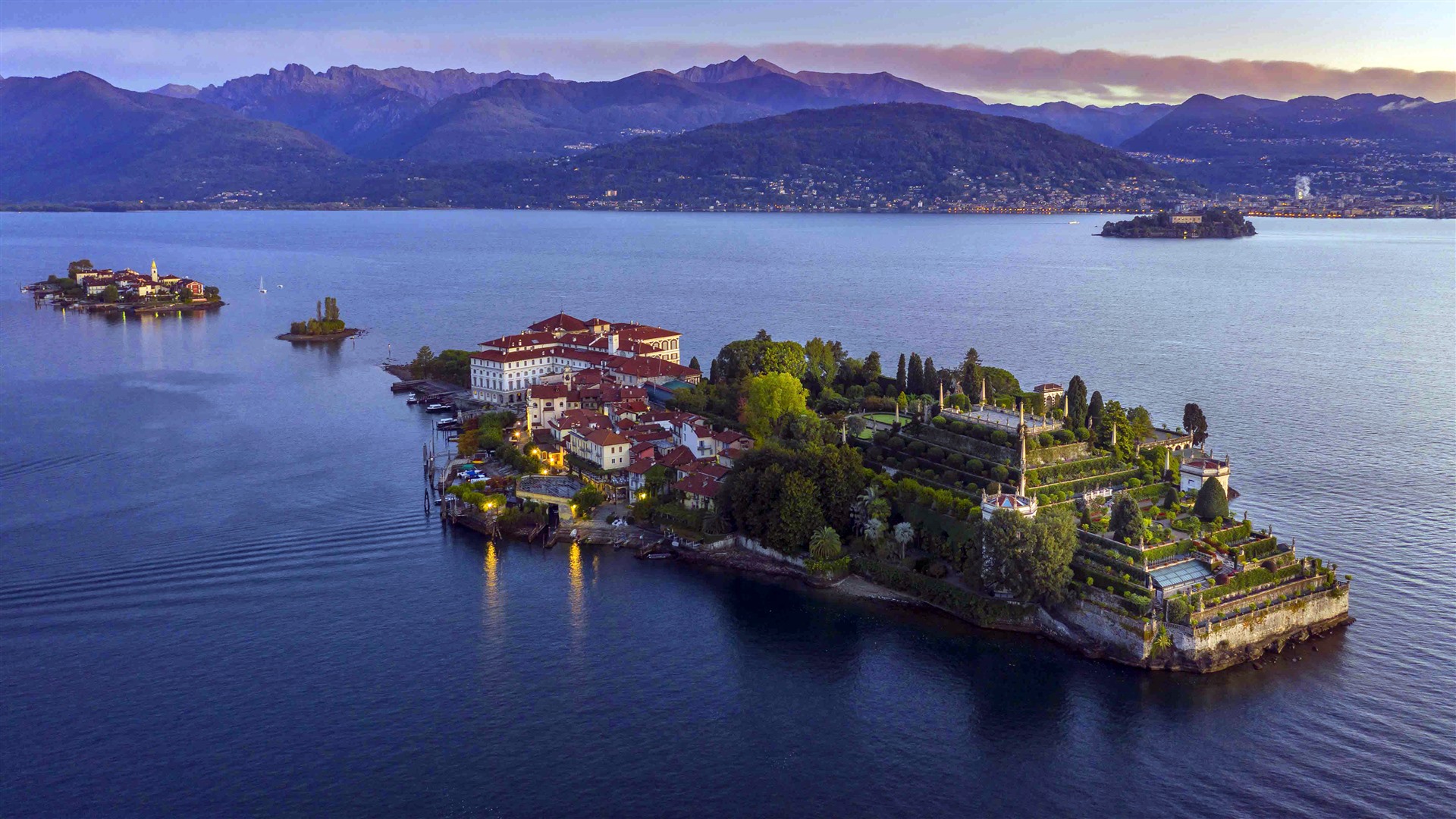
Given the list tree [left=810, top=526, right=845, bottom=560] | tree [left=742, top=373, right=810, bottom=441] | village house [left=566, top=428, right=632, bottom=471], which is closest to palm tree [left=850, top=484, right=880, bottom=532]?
tree [left=810, top=526, right=845, bottom=560]

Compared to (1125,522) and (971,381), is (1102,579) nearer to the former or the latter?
(1125,522)

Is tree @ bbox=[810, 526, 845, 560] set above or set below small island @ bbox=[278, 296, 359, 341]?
below

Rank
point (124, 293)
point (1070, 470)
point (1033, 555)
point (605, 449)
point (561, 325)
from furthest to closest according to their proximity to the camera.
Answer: point (124, 293) < point (561, 325) < point (605, 449) < point (1070, 470) < point (1033, 555)

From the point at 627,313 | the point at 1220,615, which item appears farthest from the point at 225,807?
the point at 627,313

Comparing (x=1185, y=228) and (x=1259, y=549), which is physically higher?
(x=1185, y=228)

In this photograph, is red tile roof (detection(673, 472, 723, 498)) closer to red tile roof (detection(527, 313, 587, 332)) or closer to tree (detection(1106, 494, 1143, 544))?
tree (detection(1106, 494, 1143, 544))

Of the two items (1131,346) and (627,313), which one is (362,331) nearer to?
(627,313)

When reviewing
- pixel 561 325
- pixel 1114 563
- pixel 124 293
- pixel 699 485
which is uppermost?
pixel 124 293

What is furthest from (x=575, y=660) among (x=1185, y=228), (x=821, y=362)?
(x=1185, y=228)
